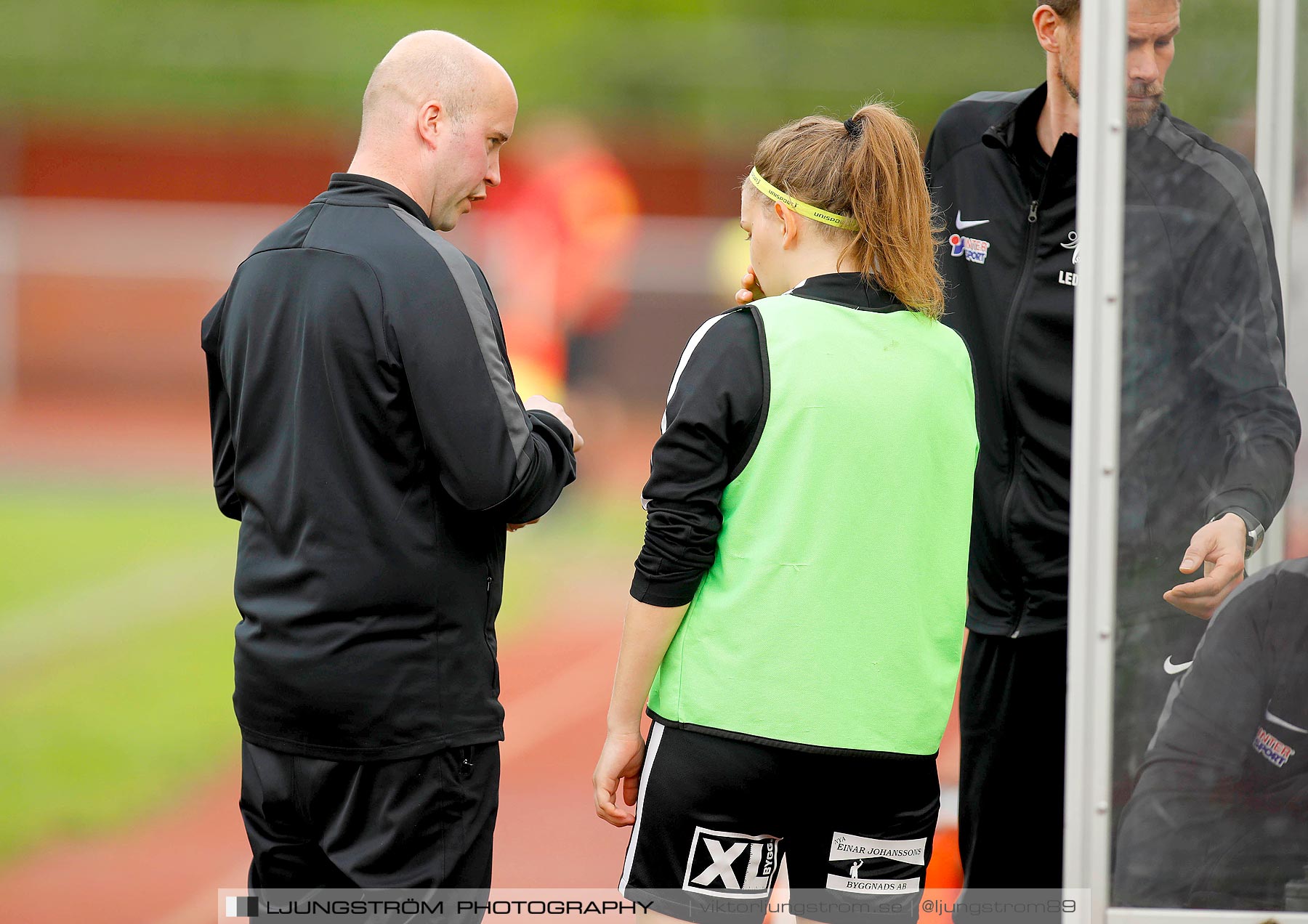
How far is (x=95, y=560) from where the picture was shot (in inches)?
445

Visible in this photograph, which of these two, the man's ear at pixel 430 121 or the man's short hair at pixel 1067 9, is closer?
the man's ear at pixel 430 121

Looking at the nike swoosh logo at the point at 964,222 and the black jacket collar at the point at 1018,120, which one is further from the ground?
the black jacket collar at the point at 1018,120

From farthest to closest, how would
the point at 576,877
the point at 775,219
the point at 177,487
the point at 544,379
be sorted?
the point at 177,487 < the point at 544,379 < the point at 576,877 < the point at 775,219

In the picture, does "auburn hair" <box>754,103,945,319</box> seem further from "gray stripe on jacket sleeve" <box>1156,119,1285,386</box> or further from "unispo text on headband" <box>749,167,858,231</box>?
"gray stripe on jacket sleeve" <box>1156,119,1285,386</box>

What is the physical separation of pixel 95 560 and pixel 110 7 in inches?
767

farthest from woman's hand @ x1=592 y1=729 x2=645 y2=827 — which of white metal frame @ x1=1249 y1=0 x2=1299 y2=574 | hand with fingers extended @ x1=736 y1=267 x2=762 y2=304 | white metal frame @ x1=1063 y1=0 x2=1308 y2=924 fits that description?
white metal frame @ x1=1249 y1=0 x2=1299 y2=574

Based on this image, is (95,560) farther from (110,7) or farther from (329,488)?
(110,7)

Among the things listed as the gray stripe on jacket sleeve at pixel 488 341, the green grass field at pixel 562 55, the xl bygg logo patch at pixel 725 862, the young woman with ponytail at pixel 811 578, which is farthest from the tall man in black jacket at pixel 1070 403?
the green grass field at pixel 562 55

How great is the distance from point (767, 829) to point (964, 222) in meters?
1.34

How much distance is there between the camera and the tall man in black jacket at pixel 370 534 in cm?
223

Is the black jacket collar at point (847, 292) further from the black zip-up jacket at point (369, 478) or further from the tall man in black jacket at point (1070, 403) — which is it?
the black zip-up jacket at point (369, 478)

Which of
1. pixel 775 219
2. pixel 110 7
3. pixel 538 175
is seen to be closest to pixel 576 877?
pixel 775 219

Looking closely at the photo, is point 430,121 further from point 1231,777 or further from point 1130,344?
point 1231,777

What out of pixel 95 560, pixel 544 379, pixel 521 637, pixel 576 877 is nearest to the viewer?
pixel 576 877
